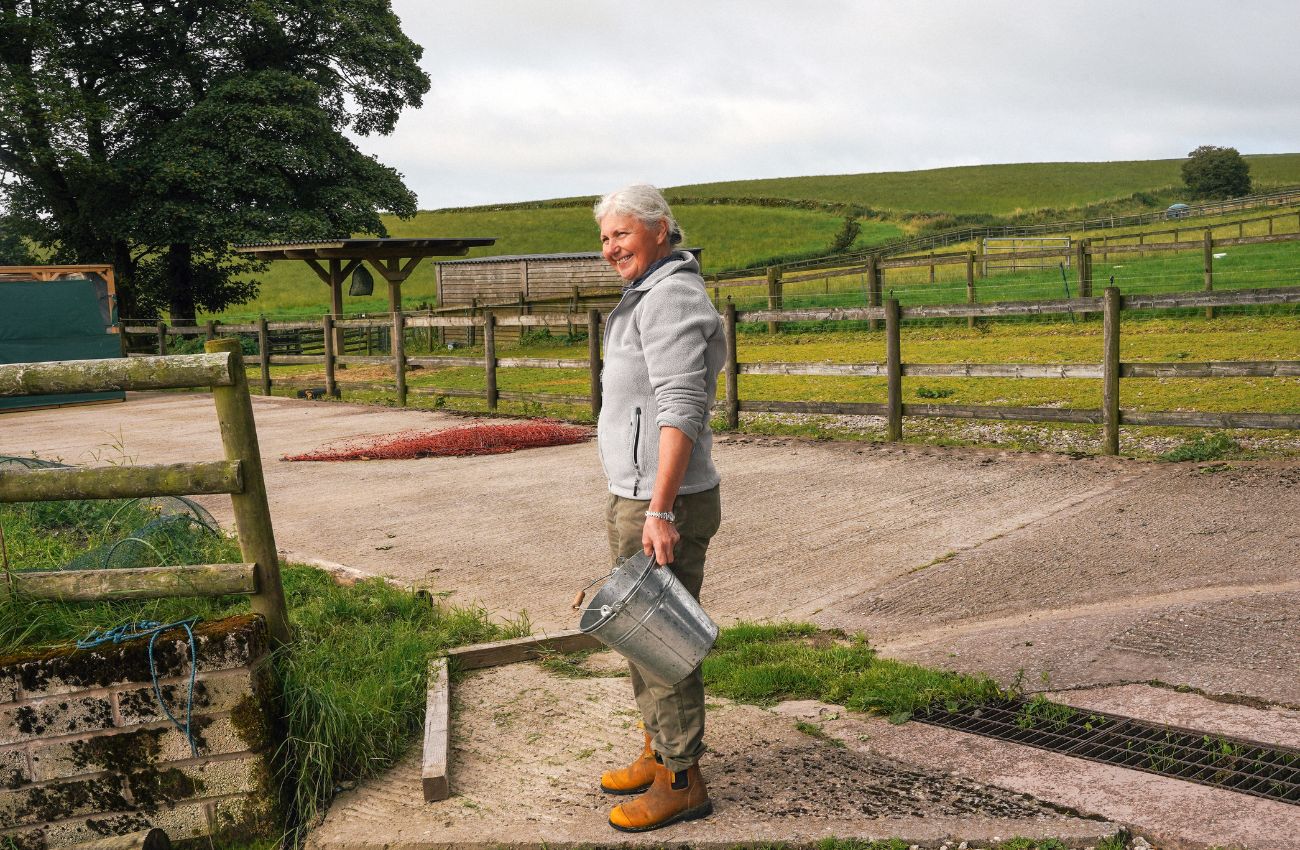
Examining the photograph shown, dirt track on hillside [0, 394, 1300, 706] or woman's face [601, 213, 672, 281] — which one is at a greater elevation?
woman's face [601, 213, 672, 281]

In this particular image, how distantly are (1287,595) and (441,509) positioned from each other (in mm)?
5619

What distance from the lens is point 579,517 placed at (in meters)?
8.04

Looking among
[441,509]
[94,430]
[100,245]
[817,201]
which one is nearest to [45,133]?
[100,245]

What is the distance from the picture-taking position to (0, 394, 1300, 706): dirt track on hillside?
4.81m

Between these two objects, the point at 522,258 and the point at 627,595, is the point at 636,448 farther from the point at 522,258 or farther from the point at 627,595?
the point at 522,258

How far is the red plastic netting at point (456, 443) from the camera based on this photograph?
37.4 ft

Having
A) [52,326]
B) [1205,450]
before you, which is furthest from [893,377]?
[52,326]

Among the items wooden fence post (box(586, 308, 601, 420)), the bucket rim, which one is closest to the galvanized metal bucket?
the bucket rim

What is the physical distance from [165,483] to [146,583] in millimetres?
339

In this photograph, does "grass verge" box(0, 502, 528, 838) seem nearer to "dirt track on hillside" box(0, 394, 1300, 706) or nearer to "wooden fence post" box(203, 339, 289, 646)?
"wooden fence post" box(203, 339, 289, 646)

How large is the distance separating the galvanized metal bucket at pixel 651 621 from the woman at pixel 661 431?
0.24 feet

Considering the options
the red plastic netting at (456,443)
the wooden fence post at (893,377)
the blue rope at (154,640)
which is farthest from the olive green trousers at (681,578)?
the red plastic netting at (456,443)

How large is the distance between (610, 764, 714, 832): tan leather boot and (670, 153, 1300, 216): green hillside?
6360cm

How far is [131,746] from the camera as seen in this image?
3.51m
